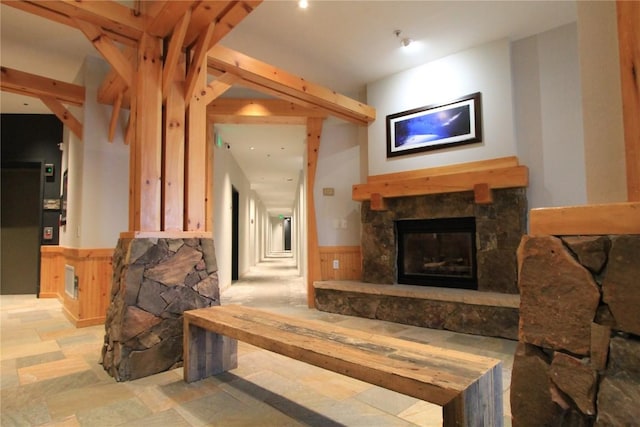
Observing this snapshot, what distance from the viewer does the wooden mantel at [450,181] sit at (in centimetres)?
328

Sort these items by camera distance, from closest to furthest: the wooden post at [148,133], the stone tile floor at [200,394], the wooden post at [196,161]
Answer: the stone tile floor at [200,394] → the wooden post at [148,133] → the wooden post at [196,161]

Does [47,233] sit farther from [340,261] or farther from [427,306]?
[427,306]

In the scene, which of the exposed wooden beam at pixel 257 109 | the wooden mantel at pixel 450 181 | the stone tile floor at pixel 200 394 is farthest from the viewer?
the exposed wooden beam at pixel 257 109

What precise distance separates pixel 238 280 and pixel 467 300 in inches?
204

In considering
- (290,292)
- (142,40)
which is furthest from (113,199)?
(290,292)

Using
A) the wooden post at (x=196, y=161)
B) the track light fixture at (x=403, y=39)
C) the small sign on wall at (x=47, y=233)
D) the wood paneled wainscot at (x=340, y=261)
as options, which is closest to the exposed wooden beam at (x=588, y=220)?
the wooden post at (x=196, y=161)

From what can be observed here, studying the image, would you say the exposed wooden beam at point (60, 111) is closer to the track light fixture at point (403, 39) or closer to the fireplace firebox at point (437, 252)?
the track light fixture at point (403, 39)

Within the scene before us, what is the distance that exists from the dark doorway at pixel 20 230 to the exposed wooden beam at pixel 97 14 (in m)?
4.51

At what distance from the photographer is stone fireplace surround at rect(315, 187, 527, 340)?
3244 mm

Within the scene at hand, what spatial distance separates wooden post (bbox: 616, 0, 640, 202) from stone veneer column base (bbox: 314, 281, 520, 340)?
2411 mm

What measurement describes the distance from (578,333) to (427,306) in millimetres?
2712

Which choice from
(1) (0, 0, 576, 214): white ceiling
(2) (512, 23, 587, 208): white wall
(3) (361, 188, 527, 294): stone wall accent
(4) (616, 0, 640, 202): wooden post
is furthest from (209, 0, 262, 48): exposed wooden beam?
(2) (512, 23, 587, 208): white wall

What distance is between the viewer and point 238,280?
292 inches

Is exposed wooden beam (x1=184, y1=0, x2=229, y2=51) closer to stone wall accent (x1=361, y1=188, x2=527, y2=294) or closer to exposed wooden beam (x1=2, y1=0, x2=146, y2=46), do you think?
exposed wooden beam (x1=2, y1=0, x2=146, y2=46)
